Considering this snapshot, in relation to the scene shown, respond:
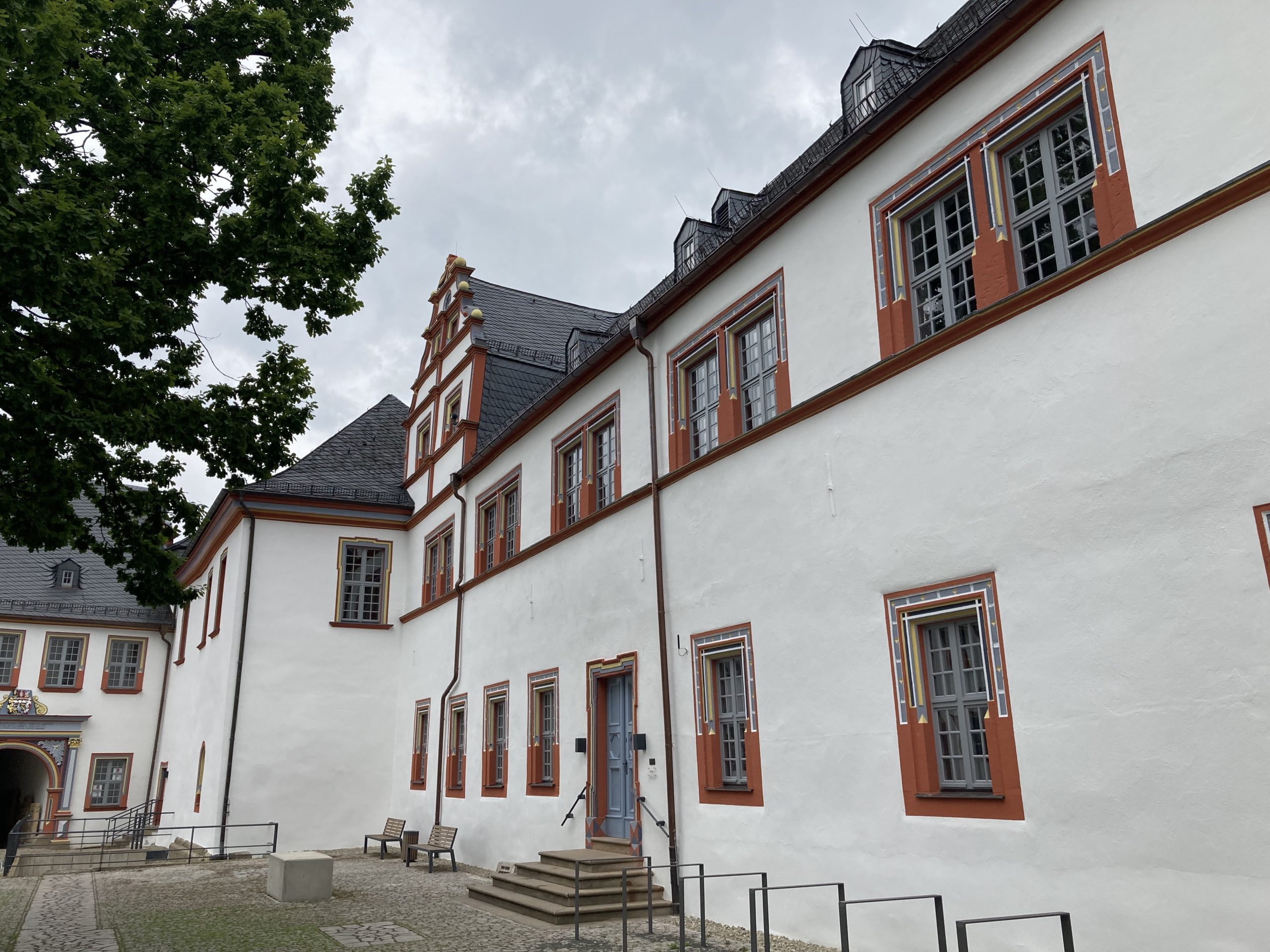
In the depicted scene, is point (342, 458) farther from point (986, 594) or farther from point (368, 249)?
point (986, 594)

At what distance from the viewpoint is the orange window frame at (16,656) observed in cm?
3177

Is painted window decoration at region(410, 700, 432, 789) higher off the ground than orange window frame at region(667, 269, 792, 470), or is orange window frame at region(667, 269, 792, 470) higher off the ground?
orange window frame at region(667, 269, 792, 470)

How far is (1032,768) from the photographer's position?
740cm

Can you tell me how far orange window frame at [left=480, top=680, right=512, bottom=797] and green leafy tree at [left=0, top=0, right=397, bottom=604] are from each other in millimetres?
6687

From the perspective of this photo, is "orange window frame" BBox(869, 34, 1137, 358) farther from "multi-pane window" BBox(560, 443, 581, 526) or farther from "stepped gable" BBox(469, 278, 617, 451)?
"stepped gable" BBox(469, 278, 617, 451)

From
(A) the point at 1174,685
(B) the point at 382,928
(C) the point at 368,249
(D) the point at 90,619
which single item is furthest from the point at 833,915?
(D) the point at 90,619

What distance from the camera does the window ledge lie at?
25.4ft

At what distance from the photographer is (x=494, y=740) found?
1786 cm

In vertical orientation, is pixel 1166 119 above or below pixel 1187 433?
above

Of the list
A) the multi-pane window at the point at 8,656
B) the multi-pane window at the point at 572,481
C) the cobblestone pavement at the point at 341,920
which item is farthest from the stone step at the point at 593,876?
the multi-pane window at the point at 8,656

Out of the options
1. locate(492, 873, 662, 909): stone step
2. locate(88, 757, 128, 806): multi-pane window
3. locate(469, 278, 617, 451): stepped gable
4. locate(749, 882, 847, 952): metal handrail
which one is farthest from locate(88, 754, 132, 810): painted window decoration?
locate(749, 882, 847, 952): metal handrail

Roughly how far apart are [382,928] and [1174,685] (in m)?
8.50

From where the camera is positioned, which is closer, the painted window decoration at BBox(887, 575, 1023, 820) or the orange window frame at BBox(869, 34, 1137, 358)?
the orange window frame at BBox(869, 34, 1137, 358)

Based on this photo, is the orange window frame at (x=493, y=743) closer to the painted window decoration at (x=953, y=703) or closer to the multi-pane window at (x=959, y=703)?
the painted window decoration at (x=953, y=703)
